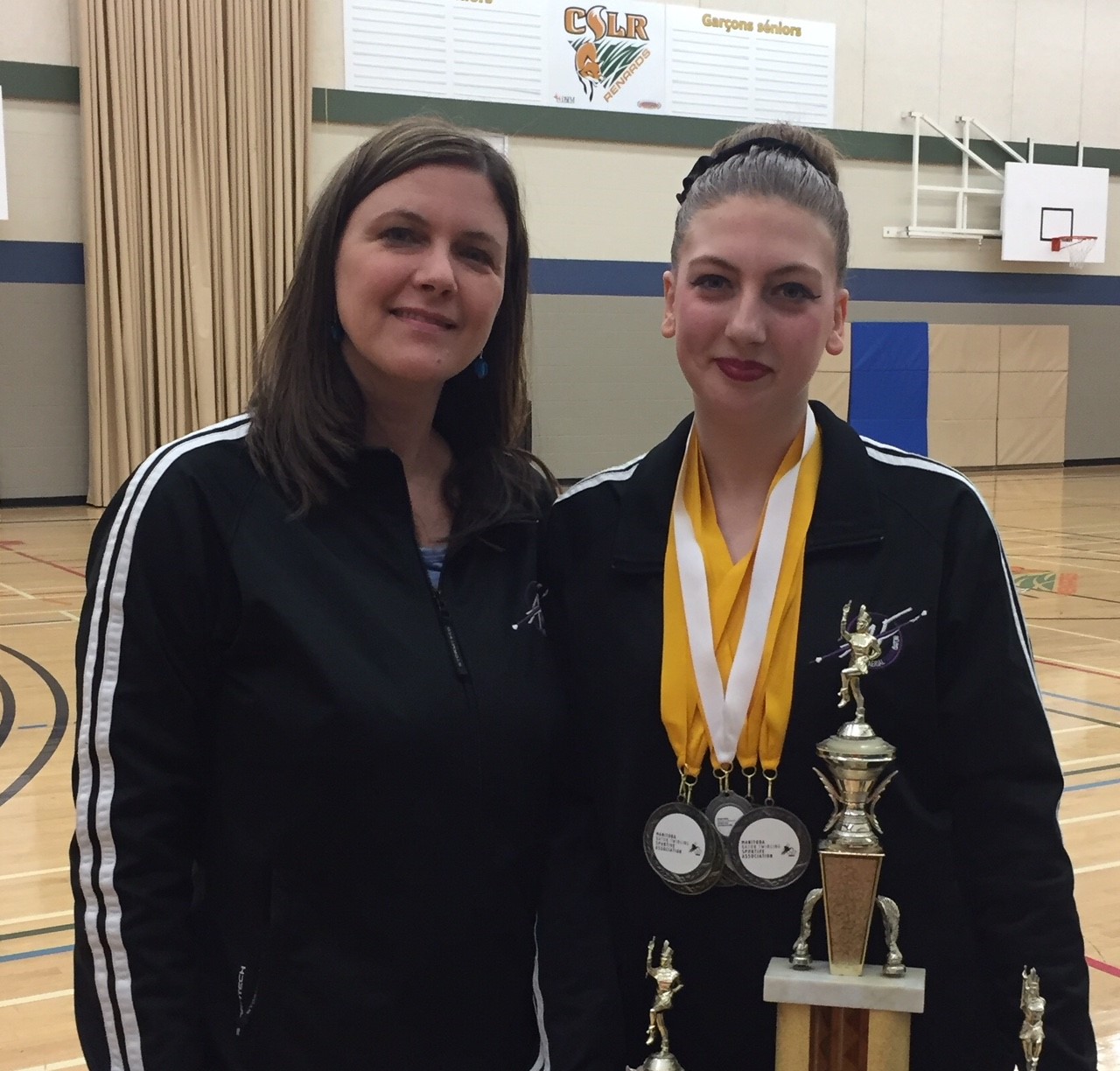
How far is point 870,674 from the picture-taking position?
1.36 meters

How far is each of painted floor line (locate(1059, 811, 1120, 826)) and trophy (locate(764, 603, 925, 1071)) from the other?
2.48 meters

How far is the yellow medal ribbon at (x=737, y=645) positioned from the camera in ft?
4.54

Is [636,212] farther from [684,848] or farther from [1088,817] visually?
[684,848]

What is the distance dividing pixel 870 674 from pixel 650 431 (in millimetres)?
11064

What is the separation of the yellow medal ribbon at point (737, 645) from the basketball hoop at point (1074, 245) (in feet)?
44.2

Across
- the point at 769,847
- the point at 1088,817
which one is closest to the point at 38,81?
the point at 1088,817

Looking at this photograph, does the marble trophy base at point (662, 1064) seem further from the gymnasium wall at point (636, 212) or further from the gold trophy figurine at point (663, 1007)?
the gymnasium wall at point (636, 212)

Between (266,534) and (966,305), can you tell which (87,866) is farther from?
(966,305)

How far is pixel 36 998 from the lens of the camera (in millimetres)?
2475

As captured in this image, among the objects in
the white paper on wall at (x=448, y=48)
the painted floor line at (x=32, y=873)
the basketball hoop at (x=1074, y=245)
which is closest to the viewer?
the painted floor line at (x=32, y=873)

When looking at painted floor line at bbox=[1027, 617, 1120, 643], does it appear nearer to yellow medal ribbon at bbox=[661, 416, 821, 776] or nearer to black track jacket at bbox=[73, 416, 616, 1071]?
yellow medal ribbon at bbox=[661, 416, 821, 776]

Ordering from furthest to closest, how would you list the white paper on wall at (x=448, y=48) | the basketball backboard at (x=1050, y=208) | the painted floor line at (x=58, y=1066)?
the basketball backboard at (x=1050, y=208), the white paper on wall at (x=448, y=48), the painted floor line at (x=58, y=1066)

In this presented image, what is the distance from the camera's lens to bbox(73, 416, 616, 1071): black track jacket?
4.13 feet

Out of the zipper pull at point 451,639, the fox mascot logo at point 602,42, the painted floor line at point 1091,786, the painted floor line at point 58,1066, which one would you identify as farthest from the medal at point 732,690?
the fox mascot logo at point 602,42
